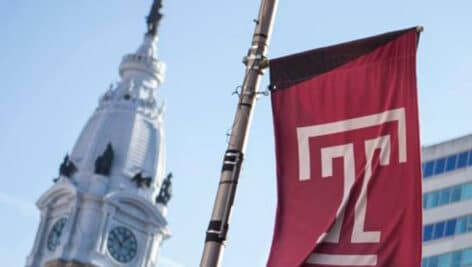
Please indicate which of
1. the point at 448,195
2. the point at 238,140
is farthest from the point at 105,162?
the point at 238,140

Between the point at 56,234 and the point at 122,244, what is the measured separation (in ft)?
25.3

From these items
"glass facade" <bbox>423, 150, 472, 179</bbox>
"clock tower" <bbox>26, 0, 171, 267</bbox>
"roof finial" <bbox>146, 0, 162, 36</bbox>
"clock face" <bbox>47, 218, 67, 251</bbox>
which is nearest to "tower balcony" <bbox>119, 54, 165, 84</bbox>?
"clock tower" <bbox>26, 0, 171, 267</bbox>

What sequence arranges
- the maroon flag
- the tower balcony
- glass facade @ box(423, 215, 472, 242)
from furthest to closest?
A: the tower balcony
glass facade @ box(423, 215, 472, 242)
the maroon flag

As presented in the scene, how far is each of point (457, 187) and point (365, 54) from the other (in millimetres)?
52155

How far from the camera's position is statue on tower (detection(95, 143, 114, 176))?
440ft

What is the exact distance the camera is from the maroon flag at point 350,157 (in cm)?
1359

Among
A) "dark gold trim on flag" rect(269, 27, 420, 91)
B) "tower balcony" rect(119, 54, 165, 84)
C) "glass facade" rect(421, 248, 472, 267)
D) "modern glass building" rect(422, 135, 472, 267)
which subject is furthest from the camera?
"tower balcony" rect(119, 54, 165, 84)

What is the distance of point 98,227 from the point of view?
132 m

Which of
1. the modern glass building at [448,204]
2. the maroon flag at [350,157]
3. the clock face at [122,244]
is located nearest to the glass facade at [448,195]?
the modern glass building at [448,204]

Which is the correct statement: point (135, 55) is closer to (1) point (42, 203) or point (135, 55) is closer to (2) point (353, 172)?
(1) point (42, 203)

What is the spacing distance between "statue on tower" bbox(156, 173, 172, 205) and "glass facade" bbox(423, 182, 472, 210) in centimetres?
7097

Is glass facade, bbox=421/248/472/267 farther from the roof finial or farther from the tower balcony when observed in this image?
the roof finial

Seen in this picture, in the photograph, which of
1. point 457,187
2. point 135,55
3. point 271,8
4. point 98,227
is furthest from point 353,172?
point 135,55

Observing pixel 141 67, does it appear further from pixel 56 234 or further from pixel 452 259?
pixel 452 259
